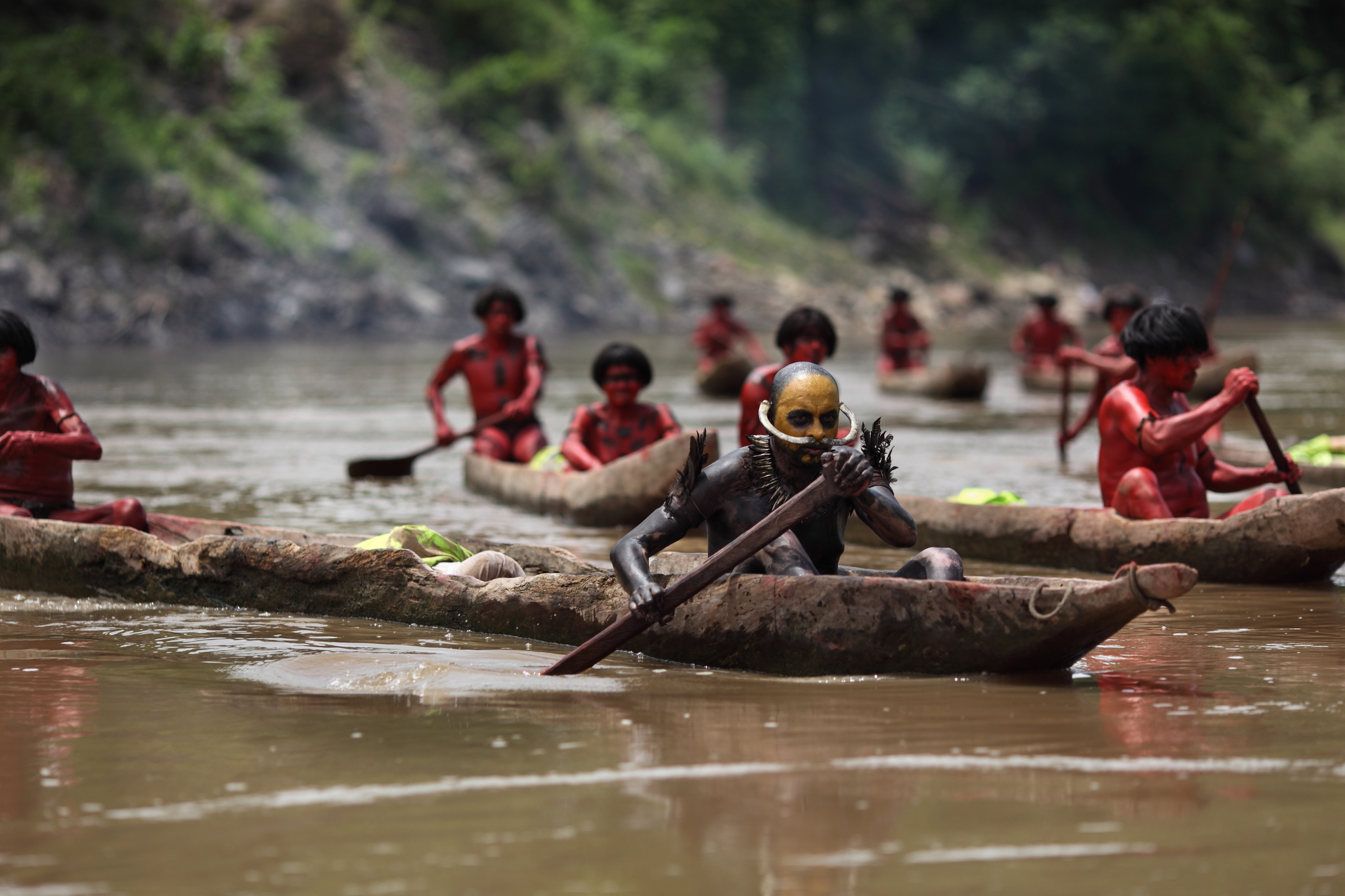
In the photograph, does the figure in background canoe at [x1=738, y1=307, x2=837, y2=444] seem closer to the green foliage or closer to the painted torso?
the painted torso

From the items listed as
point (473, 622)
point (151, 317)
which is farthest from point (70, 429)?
point (151, 317)

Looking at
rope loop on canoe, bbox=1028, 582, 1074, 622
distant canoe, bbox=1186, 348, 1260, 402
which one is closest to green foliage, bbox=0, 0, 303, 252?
distant canoe, bbox=1186, 348, 1260, 402

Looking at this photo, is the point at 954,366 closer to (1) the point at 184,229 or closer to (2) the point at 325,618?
(2) the point at 325,618

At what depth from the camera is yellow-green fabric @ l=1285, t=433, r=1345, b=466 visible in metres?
9.26

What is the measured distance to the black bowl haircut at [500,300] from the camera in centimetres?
1122

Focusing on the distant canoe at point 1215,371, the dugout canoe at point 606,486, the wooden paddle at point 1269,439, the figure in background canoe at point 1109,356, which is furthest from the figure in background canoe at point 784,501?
the distant canoe at point 1215,371

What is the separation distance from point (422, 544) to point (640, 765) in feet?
9.24

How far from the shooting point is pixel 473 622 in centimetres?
584

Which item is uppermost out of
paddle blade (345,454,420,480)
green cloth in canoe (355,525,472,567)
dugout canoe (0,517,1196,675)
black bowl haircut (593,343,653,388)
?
black bowl haircut (593,343,653,388)

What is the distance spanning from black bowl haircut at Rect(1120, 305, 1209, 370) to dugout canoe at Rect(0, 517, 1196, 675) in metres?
1.96

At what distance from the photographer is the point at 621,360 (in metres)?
9.05

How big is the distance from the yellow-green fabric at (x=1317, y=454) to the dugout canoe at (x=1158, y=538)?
2.51m

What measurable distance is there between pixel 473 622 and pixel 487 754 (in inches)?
72.5

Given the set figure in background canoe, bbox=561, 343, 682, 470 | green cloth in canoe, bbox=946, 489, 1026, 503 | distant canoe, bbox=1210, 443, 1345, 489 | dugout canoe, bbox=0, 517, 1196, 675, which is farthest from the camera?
figure in background canoe, bbox=561, 343, 682, 470
